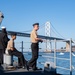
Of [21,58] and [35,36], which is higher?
[35,36]

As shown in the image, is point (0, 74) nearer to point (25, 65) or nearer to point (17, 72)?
point (17, 72)

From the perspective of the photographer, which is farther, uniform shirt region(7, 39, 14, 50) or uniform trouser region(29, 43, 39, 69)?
uniform shirt region(7, 39, 14, 50)

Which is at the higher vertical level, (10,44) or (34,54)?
(10,44)

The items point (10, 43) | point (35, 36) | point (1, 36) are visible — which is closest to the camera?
point (35, 36)

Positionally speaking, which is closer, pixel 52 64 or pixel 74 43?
pixel 74 43

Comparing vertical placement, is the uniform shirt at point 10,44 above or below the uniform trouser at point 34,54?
above

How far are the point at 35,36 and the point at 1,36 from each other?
53.6 inches

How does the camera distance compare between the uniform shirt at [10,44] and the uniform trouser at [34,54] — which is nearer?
the uniform trouser at [34,54]

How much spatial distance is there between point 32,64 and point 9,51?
0.74m

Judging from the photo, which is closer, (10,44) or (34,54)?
(34,54)

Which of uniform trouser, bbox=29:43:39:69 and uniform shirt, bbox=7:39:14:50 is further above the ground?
uniform shirt, bbox=7:39:14:50

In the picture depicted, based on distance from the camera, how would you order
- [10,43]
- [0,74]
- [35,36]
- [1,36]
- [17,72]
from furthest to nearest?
1. [1,36]
2. [10,43]
3. [35,36]
4. [17,72]
5. [0,74]

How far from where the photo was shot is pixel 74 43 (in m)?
6.64

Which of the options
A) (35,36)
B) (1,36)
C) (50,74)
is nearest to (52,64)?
(50,74)
